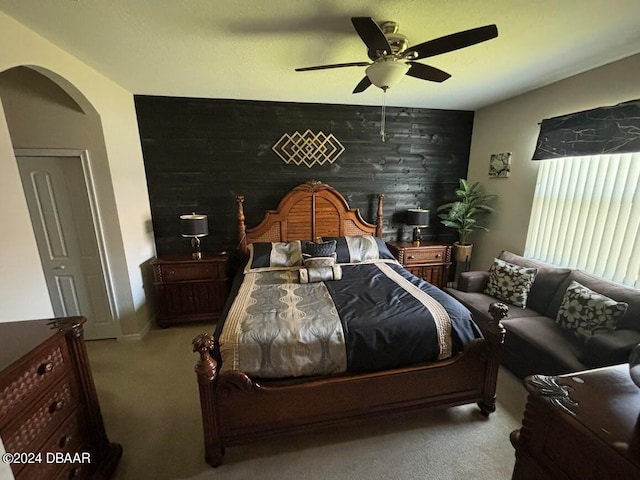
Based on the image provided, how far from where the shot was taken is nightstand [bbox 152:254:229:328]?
3.18 meters

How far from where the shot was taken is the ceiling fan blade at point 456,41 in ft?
4.61

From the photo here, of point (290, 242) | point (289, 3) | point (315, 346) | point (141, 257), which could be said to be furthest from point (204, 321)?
point (289, 3)

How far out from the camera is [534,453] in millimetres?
1015

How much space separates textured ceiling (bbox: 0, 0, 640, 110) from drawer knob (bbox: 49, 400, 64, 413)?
2044 millimetres

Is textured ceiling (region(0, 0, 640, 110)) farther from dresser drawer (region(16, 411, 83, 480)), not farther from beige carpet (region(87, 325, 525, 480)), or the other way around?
beige carpet (region(87, 325, 525, 480))

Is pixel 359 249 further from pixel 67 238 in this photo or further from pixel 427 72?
pixel 67 238

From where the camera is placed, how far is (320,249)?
10.4 ft

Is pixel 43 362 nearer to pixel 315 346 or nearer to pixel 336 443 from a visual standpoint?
pixel 315 346

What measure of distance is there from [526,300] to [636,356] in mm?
2071

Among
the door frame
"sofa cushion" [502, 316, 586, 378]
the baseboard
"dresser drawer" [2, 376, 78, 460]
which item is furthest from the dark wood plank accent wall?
"dresser drawer" [2, 376, 78, 460]

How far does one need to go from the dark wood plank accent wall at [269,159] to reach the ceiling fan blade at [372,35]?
2.03 meters

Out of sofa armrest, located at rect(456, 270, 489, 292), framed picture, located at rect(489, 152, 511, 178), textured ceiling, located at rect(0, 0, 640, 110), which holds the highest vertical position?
textured ceiling, located at rect(0, 0, 640, 110)

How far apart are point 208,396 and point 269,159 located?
9.06 ft

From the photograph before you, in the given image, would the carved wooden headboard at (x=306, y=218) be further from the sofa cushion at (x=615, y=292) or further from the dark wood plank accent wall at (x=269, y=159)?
the sofa cushion at (x=615, y=292)
